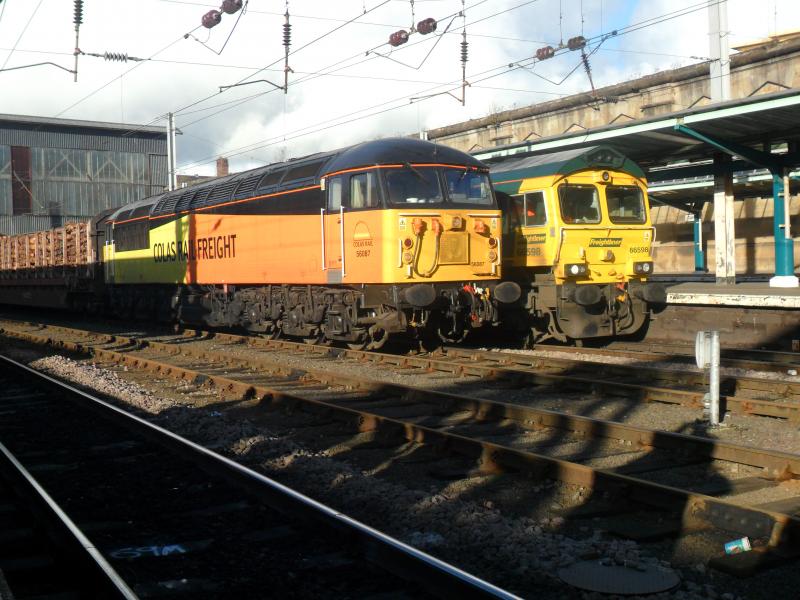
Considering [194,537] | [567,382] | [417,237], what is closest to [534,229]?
[417,237]

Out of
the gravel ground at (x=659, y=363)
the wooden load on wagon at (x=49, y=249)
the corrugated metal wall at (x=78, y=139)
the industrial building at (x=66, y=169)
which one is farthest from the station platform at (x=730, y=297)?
the corrugated metal wall at (x=78, y=139)

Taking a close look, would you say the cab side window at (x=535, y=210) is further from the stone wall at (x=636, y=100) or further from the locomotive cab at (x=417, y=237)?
the stone wall at (x=636, y=100)

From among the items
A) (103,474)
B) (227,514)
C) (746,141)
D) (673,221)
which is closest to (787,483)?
(227,514)

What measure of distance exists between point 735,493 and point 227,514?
11.8 feet

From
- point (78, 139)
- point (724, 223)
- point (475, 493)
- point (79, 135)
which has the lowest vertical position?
point (475, 493)

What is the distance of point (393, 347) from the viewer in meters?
16.1

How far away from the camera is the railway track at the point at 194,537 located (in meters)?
4.50

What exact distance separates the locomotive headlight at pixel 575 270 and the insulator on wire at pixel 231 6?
8270 mm

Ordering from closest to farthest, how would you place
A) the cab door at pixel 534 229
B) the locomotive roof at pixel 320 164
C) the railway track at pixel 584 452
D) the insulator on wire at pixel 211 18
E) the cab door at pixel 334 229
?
the railway track at pixel 584 452, the locomotive roof at pixel 320 164, the cab door at pixel 334 229, the cab door at pixel 534 229, the insulator on wire at pixel 211 18

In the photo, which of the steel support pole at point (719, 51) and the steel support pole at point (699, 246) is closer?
the steel support pole at point (719, 51)

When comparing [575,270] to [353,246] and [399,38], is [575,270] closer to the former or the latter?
[353,246]

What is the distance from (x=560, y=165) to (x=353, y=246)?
395cm

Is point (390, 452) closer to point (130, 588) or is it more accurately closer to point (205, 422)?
point (205, 422)

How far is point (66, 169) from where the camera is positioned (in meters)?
48.9
